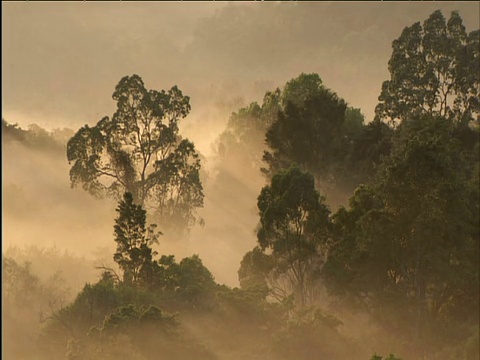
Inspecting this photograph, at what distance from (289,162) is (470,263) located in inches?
731

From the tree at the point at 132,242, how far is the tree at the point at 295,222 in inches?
233

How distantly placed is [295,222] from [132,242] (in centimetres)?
825

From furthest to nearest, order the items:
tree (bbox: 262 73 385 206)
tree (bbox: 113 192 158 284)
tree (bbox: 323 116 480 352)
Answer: tree (bbox: 262 73 385 206)
tree (bbox: 113 192 158 284)
tree (bbox: 323 116 480 352)

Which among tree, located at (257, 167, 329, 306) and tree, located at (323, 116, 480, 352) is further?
tree, located at (257, 167, 329, 306)

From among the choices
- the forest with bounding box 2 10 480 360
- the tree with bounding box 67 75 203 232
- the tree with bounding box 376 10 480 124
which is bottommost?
the forest with bounding box 2 10 480 360

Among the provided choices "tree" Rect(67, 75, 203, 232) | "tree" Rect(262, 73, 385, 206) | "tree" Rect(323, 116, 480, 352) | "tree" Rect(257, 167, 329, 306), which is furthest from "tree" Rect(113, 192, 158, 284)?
"tree" Rect(262, 73, 385, 206)

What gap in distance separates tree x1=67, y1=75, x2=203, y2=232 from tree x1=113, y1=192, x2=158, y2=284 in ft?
44.3

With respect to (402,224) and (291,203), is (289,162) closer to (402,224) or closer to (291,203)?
(291,203)

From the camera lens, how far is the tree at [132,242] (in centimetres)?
2923

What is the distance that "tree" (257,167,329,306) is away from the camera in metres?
29.9

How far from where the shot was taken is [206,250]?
56469 millimetres

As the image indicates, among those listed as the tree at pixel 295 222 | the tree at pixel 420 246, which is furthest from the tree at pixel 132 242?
the tree at pixel 420 246

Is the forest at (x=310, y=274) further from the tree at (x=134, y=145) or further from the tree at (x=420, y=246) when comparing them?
the tree at (x=134, y=145)

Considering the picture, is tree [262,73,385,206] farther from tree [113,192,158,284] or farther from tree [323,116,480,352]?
tree [113,192,158,284]
